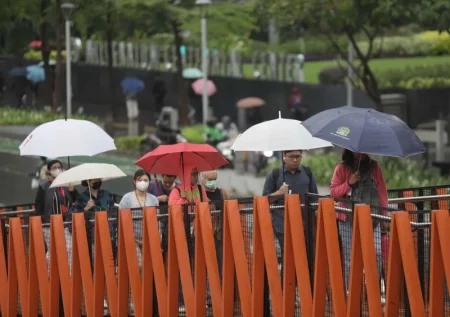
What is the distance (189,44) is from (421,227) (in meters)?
37.4

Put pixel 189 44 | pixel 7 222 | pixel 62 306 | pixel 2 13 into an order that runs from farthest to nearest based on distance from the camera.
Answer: pixel 189 44
pixel 2 13
pixel 7 222
pixel 62 306

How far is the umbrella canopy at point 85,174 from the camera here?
1506 centimetres

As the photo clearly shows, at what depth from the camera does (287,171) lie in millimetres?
14195

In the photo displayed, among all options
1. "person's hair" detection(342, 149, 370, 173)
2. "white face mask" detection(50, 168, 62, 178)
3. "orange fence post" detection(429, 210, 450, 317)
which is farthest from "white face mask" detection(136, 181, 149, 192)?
"orange fence post" detection(429, 210, 450, 317)

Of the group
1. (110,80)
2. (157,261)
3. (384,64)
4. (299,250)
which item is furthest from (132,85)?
(299,250)

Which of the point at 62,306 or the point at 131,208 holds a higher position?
the point at 131,208

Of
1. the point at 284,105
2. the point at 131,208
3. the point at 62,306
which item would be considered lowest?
the point at 62,306

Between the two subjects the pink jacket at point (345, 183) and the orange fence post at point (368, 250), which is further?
the pink jacket at point (345, 183)

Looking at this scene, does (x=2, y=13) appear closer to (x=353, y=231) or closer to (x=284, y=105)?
(x=284, y=105)

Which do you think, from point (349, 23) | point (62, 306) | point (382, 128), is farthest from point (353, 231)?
point (349, 23)

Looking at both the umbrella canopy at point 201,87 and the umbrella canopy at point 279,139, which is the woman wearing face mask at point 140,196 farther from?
the umbrella canopy at point 201,87

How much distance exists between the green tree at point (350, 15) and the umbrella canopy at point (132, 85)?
14.0m

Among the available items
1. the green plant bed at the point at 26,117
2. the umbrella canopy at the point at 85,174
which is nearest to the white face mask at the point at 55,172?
the umbrella canopy at the point at 85,174

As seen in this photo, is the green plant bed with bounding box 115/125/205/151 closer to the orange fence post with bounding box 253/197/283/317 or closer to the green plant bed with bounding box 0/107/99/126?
the green plant bed with bounding box 0/107/99/126
